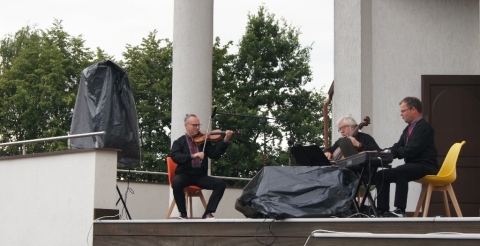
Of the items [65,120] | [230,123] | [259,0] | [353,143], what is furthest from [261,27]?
[353,143]

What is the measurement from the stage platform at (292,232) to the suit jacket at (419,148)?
133cm

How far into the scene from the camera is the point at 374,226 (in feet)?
24.7

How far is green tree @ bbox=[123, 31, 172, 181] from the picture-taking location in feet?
106

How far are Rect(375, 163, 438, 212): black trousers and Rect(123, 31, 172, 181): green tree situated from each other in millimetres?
21993

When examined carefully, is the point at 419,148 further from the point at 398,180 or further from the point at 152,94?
the point at 152,94

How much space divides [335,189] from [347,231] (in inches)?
24.9

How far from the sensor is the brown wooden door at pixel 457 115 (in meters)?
11.3

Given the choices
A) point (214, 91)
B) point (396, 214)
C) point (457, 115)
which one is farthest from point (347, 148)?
point (214, 91)

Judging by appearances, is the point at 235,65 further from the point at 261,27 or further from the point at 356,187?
the point at 356,187

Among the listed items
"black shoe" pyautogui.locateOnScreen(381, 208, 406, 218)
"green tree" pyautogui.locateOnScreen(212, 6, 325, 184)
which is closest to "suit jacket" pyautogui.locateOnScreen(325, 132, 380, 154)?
"black shoe" pyautogui.locateOnScreen(381, 208, 406, 218)

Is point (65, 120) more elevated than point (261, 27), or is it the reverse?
point (261, 27)

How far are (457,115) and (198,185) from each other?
3651 millimetres

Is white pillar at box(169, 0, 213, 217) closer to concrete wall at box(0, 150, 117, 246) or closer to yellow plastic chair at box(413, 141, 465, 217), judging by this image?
concrete wall at box(0, 150, 117, 246)

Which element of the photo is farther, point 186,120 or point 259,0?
point 259,0
